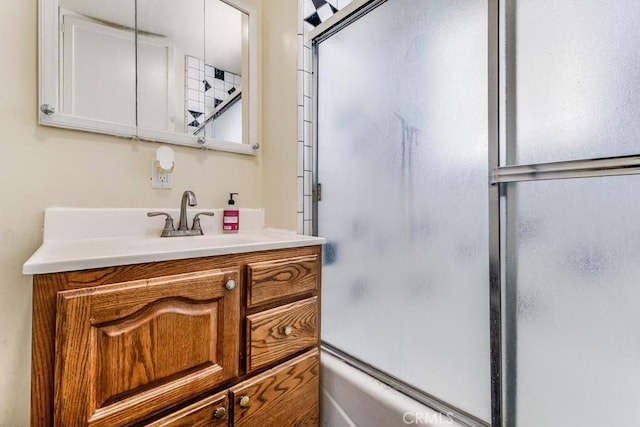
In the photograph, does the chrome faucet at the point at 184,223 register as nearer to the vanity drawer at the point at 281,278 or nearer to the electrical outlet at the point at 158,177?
the electrical outlet at the point at 158,177

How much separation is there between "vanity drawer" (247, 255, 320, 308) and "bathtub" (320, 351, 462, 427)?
1.14ft

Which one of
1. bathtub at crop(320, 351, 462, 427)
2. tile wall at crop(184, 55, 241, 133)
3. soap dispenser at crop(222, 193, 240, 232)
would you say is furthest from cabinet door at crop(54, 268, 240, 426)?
tile wall at crop(184, 55, 241, 133)

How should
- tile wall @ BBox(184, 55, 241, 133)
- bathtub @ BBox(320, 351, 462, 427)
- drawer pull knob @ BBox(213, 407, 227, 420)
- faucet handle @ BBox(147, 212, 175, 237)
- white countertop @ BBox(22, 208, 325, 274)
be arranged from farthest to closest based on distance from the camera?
tile wall @ BBox(184, 55, 241, 133) < faucet handle @ BBox(147, 212, 175, 237) < bathtub @ BBox(320, 351, 462, 427) < drawer pull knob @ BBox(213, 407, 227, 420) < white countertop @ BBox(22, 208, 325, 274)

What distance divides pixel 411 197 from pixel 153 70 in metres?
1.15

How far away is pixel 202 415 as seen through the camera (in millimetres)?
808

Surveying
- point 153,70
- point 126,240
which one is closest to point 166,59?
point 153,70

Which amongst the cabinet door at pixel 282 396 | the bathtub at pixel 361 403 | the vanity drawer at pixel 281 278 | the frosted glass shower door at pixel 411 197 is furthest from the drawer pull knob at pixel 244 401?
the frosted glass shower door at pixel 411 197

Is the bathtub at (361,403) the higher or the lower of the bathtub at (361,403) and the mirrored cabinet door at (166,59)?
the lower

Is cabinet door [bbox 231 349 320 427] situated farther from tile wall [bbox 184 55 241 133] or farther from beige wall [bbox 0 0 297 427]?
tile wall [bbox 184 55 241 133]

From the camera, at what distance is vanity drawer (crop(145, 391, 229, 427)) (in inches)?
29.6

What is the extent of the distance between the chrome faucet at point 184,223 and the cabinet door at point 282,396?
2.07 feet

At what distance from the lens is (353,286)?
124 centimetres

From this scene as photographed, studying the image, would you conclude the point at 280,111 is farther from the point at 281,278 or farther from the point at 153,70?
the point at 281,278

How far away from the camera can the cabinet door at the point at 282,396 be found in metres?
0.89
